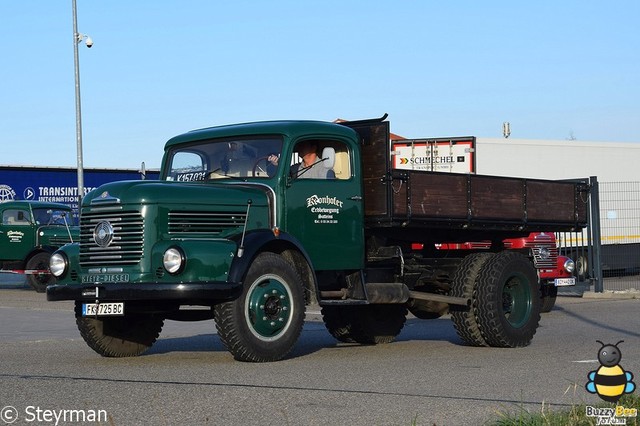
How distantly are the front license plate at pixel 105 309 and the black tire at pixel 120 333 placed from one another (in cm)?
87

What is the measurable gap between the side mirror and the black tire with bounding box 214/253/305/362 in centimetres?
150

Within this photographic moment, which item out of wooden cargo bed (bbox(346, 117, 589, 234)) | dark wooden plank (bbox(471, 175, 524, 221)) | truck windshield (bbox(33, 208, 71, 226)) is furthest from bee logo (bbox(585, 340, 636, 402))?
truck windshield (bbox(33, 208, 71, 226))

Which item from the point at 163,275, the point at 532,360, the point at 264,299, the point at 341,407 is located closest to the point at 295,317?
the point at 264,299

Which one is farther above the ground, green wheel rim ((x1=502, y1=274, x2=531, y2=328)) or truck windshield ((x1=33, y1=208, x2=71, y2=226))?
truck windshield ((x1=33, y1=208, x2=71, y2=226))

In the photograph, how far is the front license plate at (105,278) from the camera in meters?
10.5

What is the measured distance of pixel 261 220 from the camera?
11289 millimetres

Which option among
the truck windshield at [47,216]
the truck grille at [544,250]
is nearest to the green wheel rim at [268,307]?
the truck grille at [544,250]

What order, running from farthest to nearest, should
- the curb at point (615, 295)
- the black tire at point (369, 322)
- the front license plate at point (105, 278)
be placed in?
the curb at point (615, 295)
the black tire at point (369, 322)
the front license plate at point (105, 278)

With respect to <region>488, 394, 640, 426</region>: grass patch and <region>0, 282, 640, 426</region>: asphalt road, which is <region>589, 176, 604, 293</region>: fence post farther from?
<region>488, 394, 640, 426</region>: grass patch

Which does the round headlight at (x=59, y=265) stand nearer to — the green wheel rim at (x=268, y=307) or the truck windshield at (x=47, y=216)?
the green wheel rim at (x=268, y=307)

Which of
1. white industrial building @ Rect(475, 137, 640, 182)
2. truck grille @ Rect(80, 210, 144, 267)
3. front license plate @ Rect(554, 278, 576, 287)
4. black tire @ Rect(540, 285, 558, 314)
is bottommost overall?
black tire @ Rect(540, 285, 558, 314)

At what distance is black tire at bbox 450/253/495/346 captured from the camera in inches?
503

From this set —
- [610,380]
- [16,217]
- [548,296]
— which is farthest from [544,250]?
[610,380]

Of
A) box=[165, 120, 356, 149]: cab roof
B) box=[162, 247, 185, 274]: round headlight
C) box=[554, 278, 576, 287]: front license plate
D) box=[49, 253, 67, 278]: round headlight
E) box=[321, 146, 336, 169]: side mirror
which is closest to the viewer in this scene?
box=[162, 247, 185, 274]: round headlight
